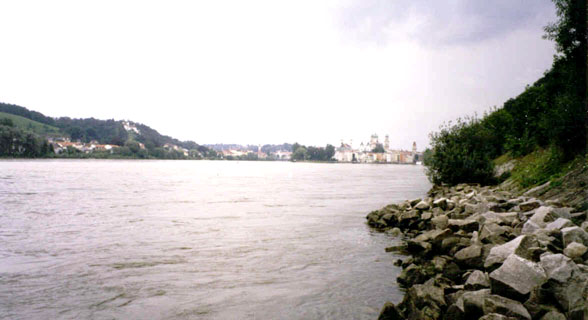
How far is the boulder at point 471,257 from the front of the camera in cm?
780

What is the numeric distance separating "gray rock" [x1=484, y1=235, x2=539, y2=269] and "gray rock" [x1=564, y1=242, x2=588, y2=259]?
0.46 meters

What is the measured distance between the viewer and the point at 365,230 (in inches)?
626

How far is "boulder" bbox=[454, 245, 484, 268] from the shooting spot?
7.80 metres

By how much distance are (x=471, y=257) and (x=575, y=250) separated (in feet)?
6.00

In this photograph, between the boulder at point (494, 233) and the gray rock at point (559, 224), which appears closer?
the gray rock at point (559, 224)

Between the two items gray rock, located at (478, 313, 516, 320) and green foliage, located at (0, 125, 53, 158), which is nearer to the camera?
gray rock, located at (478, 313, 516, 320)

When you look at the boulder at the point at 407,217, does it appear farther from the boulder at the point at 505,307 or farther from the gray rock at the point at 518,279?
the boulder at the point at 505,307

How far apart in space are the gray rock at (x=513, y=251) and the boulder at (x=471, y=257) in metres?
0.58

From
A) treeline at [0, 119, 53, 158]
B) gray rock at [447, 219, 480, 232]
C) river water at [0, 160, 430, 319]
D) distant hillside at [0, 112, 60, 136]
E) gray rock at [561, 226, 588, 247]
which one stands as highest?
distant hillside at [0, 112, 60, 136]

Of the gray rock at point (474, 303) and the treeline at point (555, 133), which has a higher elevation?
the treeline at point (555, 133)

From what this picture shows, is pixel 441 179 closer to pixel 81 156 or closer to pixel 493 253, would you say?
pixel 493 253

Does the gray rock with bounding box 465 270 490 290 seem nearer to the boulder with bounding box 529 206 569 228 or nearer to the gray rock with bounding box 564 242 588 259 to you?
the gray rock with bounding box 564 242 588 259

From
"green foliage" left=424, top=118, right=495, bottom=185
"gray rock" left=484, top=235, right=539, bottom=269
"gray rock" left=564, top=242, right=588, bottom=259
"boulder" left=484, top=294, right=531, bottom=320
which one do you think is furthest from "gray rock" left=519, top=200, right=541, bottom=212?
"green foliage" left=424, top=118, right=495, bottom=185

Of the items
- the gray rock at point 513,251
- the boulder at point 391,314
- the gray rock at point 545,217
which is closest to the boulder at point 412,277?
the gray rock at point 513,251
